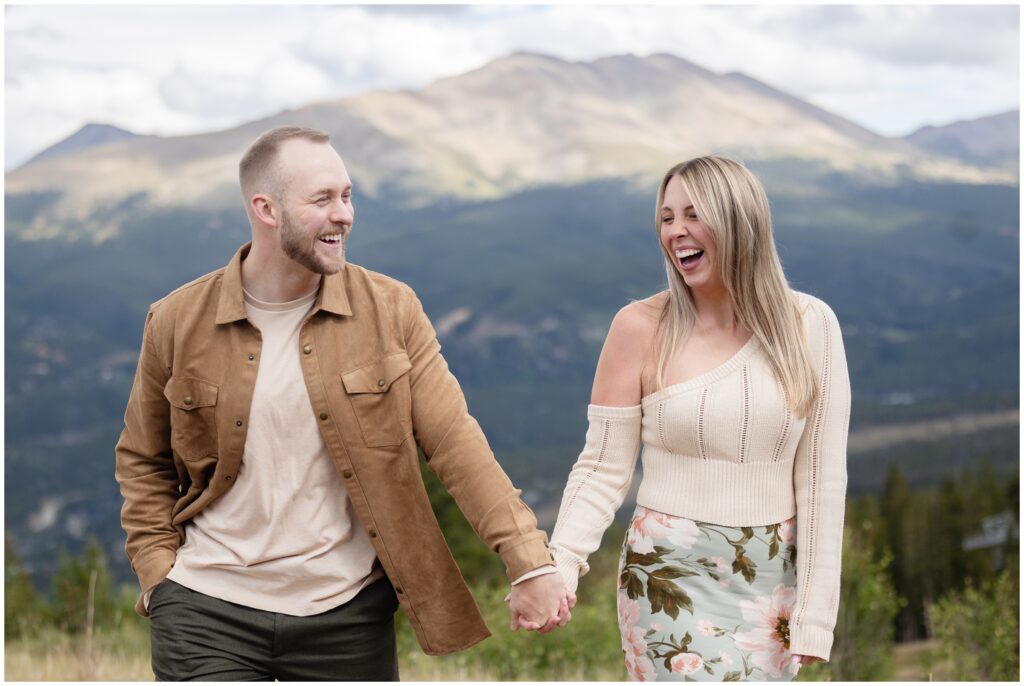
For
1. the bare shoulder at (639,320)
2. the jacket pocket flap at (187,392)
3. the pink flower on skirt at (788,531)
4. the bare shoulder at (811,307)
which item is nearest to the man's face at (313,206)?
the jacket pocket flap at (187,392)

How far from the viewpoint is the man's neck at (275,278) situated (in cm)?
357

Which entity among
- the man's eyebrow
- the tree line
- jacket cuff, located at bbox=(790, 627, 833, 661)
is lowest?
the tree line

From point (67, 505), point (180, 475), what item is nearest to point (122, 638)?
point (180, 475)

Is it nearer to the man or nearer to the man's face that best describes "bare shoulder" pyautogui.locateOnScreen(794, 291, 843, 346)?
the man

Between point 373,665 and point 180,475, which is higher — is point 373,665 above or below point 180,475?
below

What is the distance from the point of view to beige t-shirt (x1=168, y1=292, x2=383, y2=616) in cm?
345

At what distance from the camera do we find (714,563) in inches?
145

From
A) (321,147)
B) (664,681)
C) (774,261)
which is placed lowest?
(664,681)

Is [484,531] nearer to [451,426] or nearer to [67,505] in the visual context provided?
[451,426]

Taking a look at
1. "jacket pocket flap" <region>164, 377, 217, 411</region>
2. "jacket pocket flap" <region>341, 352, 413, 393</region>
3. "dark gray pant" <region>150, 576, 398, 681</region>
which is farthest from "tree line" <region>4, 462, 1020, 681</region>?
"jacket pocket flap" <region>341, 352, 413, 393</region>

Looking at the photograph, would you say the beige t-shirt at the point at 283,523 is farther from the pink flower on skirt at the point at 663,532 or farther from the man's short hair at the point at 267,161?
the pink flower on skirt at the point at 663,532

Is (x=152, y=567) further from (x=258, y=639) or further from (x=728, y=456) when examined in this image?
(x=728, y=456)

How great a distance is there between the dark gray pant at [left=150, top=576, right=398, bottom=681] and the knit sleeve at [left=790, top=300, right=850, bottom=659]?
1.22 m

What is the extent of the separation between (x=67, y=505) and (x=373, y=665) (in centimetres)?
16407
